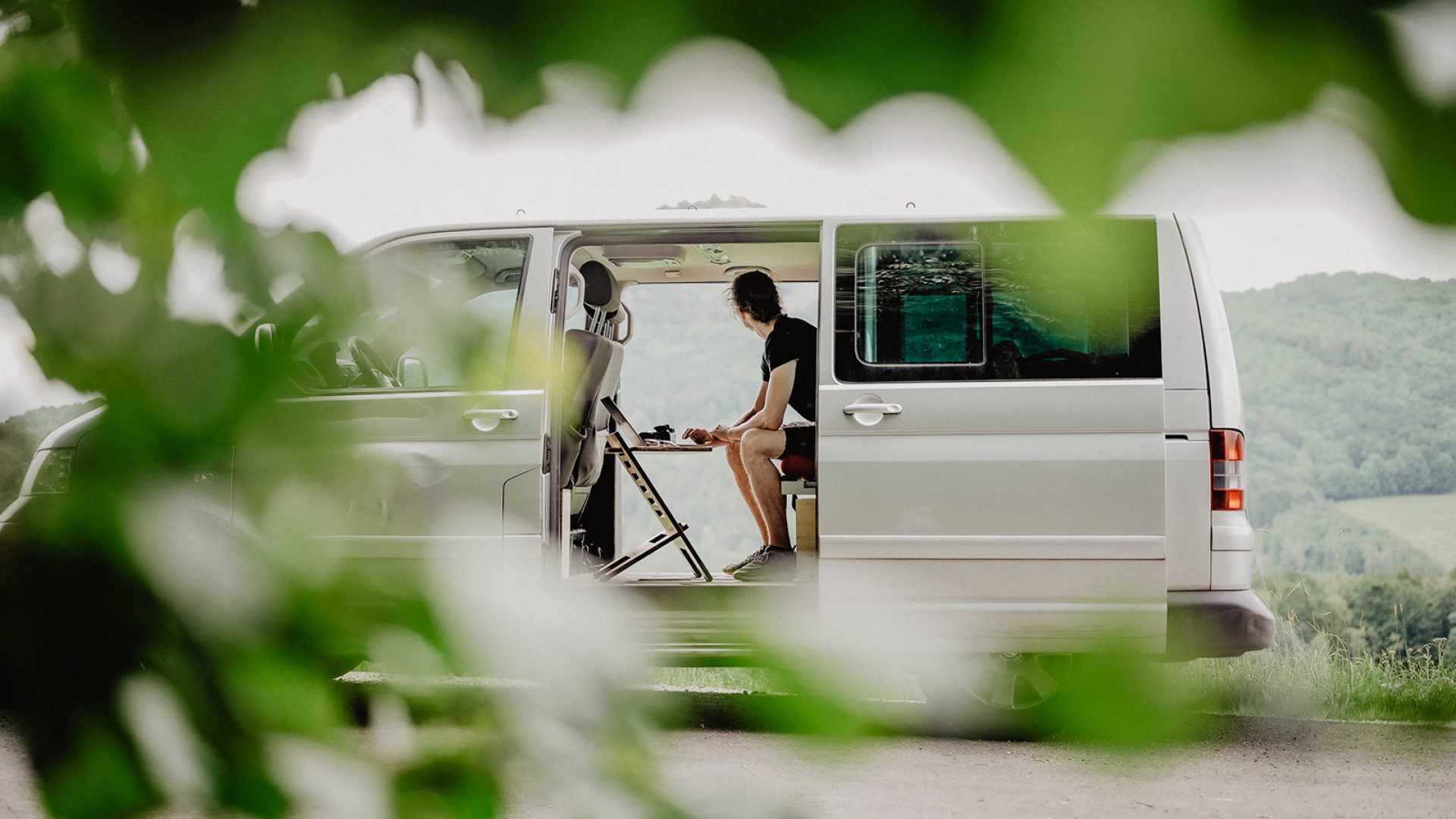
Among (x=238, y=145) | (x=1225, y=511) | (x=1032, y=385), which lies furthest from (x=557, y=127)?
(x=1225, y=511)

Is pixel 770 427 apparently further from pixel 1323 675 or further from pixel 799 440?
pixel 1323 675

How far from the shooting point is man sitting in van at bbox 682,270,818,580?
3752 mm

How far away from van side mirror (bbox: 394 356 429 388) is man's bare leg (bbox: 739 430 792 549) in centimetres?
344

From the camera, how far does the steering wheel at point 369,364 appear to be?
33 cm

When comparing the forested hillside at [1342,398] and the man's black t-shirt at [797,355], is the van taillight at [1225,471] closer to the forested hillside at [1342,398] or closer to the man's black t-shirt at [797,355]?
the man's black t-shirt at [797,355]

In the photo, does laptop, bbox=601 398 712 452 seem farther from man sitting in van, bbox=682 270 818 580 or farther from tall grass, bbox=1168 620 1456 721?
tall grass, bbox=1168 620 1456 721

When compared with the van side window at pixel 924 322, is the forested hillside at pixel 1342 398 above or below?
below

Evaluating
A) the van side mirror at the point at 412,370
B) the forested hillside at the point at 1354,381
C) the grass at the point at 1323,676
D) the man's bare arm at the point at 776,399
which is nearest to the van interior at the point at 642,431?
the man's bare arm at the point at 776,399

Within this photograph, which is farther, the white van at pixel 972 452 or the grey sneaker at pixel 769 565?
the grey sneaker at pixel 769 565

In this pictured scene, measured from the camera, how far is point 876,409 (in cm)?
311

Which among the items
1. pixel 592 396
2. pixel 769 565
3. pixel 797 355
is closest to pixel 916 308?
pixel 797 355

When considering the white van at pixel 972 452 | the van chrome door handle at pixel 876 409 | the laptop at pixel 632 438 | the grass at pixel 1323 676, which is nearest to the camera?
the white van at pixel 972 452

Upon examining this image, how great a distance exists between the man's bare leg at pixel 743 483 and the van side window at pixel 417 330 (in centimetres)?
343

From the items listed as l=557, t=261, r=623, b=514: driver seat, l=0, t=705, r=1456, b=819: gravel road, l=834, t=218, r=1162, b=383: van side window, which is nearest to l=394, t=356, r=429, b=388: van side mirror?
l=0, t=705, r=1456, b=819: gravel road
